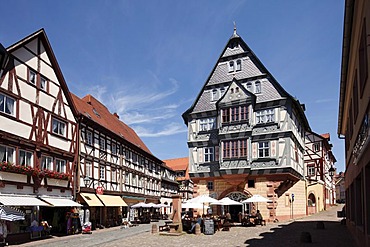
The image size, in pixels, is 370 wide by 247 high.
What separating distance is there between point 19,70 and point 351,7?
18790 mm

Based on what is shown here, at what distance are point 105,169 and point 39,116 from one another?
10808 mm

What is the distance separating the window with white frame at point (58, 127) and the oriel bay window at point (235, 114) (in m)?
13.6

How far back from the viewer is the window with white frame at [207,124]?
35.2 metres

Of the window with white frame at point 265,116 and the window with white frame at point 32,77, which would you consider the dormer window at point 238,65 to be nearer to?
the window with white frame at point 265,116

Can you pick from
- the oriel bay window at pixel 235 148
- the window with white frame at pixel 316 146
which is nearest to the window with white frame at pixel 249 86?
the oriel bay window at pixel 235 148

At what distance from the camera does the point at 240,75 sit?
34312mm

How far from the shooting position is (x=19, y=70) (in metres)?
22.8

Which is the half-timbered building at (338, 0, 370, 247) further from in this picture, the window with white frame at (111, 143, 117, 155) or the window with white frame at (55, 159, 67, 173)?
the window with white frame at (111, 143, 117, 155)

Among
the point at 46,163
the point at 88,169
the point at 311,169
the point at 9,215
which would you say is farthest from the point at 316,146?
the point at 9,215

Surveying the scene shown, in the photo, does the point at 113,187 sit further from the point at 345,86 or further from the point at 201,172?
the point at 345,86

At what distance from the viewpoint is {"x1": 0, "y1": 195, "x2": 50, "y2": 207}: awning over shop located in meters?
19.8

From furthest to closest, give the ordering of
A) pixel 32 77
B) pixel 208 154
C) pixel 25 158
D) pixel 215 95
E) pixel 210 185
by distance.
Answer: pixel 215 95 → pixel 208 154 → pixel 210 185 → pixel 32 77 → pixel 25 158

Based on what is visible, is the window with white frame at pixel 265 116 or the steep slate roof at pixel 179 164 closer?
the window with white frame at pixel 265 116

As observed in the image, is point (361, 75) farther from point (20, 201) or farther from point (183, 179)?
point (183, 179)
